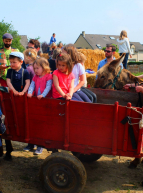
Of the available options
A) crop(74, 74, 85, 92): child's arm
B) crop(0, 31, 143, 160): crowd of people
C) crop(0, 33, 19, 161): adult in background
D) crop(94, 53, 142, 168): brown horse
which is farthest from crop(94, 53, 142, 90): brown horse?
crop(0, 33, 19, 161): adult in background

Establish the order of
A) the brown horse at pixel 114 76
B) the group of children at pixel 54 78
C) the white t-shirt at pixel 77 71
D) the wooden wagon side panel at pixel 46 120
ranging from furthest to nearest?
the brown horse at pixel 114 76 < the white t-shirt at pixel 77 71 < the group of children at pixel 54 78 < the wooden wagon side panel at pixel 46 120

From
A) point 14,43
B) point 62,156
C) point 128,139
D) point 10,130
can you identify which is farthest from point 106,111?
point 14,43

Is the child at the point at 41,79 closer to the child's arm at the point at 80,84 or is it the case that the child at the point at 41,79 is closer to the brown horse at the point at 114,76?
the child's arm at the point at 80,84

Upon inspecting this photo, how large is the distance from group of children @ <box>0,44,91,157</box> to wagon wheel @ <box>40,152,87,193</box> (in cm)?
87

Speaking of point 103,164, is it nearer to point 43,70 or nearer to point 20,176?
point 20,176

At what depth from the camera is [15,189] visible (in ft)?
10.6

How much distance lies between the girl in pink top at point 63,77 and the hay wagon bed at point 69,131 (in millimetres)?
336

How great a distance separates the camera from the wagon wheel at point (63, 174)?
2947 millimetres

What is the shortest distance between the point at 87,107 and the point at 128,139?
696mm

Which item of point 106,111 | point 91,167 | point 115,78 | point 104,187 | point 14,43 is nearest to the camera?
point 106,111

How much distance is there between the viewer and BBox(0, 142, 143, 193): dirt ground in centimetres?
335

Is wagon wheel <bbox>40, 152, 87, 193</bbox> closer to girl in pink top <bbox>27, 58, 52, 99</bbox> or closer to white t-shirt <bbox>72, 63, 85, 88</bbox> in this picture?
girl in pink top <bbox>27, 58, 52, 99</bbox>

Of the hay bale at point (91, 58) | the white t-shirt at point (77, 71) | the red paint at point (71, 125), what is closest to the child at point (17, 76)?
the red paint at point (71, 125)

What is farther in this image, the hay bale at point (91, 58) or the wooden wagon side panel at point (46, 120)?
the hay bale at point (91, 58)
